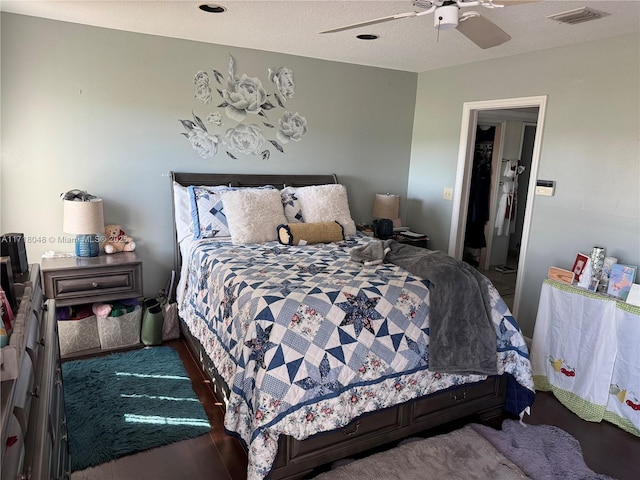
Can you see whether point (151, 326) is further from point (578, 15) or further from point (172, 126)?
point (578, 15)

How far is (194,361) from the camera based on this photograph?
10.8 feet

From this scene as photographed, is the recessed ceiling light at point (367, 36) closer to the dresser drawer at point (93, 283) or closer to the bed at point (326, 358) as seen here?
the bed at point (326, 358)

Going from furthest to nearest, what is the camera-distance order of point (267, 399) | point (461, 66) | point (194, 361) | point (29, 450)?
point (461, 66) → point (194, 361) → point (267, 399) → point (29, 450)

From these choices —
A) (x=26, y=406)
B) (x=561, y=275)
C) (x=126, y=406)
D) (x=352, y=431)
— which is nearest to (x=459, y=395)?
(x=352, y=431)

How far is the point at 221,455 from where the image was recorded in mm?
2352

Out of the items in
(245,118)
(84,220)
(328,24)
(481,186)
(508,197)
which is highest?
Answer: (328,24)

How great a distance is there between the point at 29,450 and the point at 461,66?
427 cm

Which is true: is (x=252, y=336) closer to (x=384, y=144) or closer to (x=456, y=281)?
(x=456, y=281)

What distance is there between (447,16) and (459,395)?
1996 mm

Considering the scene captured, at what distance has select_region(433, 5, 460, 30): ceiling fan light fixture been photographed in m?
2.00

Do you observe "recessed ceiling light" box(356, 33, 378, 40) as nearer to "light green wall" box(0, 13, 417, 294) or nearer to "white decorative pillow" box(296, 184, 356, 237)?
"light green wall" box(0, 13, 417, 294)

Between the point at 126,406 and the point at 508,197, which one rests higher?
the point at 508,197

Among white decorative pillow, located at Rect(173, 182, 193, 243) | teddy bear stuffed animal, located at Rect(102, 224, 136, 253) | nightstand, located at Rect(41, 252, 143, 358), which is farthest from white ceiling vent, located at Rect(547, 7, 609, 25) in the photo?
teddy bear stuffed animal, located at Rect(102, 224, 136, 253)

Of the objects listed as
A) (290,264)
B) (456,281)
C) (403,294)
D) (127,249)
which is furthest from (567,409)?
(127,249)
